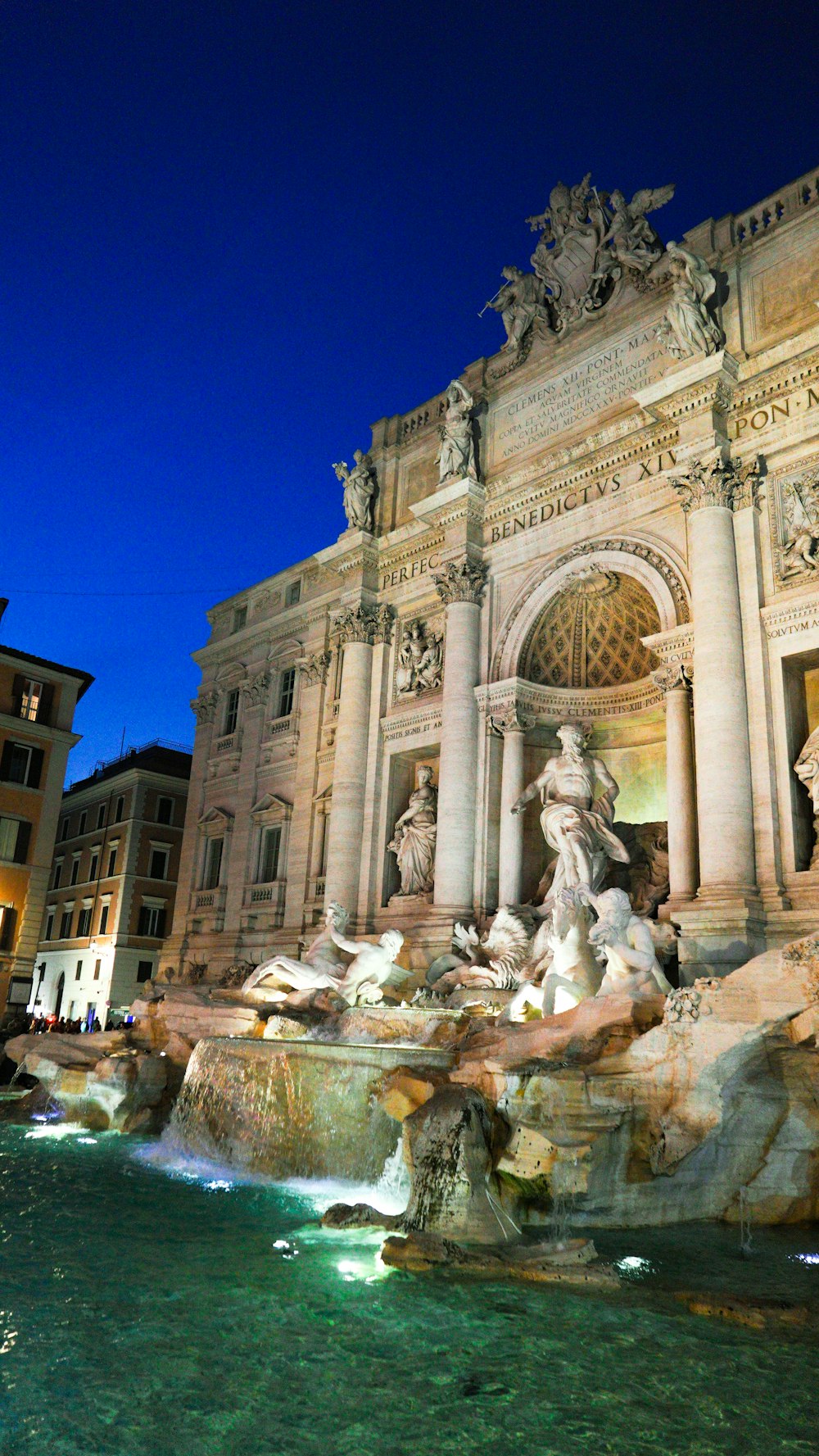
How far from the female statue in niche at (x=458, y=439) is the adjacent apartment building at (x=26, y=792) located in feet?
60.9

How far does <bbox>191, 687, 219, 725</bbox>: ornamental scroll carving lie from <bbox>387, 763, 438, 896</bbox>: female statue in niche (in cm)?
1018

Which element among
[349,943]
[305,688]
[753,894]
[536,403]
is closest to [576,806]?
[753,894]

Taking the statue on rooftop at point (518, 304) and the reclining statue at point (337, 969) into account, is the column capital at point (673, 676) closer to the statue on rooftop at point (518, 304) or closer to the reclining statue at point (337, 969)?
the reclining statue at point (337, 969)

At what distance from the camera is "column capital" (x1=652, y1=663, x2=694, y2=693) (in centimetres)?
1795

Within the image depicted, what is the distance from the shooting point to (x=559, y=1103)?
392 inches

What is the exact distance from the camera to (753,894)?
15.5m

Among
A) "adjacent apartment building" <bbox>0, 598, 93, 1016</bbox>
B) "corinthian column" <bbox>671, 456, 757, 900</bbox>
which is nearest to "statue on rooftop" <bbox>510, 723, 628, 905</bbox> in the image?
"corinthian column" <bbox>671, 456, 757, 900</bbox>

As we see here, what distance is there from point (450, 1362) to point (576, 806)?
41.9 feet

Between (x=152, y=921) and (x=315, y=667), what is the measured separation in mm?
21874

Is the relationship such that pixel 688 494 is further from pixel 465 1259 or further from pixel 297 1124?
pixel 465 1259

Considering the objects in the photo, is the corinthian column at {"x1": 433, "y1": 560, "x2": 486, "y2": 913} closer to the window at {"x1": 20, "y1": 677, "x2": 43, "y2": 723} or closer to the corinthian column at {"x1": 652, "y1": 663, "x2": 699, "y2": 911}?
the corinthian column at {"x1": 652, "y1": 663, "x2": 699, "y2": 911}

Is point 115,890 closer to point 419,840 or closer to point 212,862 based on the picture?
point 212,862

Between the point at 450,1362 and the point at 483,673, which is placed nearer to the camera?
the point at 450,1362

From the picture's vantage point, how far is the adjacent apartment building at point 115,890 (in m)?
44.0
